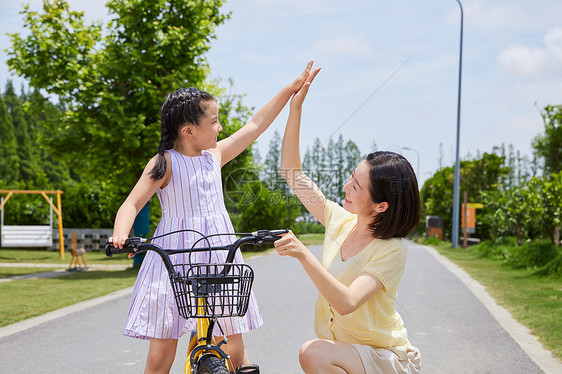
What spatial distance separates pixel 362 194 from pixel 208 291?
2.63 ft

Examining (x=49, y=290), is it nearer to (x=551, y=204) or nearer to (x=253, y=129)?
(x=253, y=129)

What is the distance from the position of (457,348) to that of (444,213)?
96.1 feet

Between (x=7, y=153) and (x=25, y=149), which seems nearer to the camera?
(x=7, y=153)

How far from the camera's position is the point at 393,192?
2643 millimetres

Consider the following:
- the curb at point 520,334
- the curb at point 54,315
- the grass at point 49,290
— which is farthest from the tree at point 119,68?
the curb at point 520,334

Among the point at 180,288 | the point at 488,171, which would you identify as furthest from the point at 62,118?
the point at 488,171

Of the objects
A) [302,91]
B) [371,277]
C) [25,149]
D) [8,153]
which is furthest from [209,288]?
[25,149]

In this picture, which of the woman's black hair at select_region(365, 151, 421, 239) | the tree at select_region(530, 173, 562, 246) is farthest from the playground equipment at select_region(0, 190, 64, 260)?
the woman's black hair at select_region(365, 151, 421, 239)

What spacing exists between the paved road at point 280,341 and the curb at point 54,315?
0.13 metres

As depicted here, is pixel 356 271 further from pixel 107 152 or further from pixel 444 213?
pixel 444 213

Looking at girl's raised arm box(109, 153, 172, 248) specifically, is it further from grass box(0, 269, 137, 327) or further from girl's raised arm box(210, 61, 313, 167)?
grass box(0, 269, 137, 327)

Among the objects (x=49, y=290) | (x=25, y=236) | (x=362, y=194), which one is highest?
(x=362, y=194)

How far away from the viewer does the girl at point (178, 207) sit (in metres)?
3.03

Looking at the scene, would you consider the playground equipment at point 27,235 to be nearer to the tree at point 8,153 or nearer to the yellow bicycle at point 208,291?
the yellow bicycle at point 208,291
